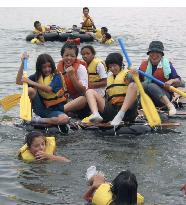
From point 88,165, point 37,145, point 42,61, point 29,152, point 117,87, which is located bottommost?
point 88,165

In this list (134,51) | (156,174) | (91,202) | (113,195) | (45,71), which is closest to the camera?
(113,195)

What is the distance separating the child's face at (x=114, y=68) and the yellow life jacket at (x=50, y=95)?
2.76ft

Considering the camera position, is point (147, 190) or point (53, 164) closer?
point (147, 190)

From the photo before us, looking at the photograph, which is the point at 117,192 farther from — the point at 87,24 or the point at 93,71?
the point at 87,24

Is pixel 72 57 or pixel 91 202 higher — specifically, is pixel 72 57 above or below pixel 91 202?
above

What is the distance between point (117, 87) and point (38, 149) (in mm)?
2066

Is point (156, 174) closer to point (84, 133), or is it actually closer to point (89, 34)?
point (84, 133)

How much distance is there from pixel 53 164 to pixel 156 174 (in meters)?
1.41

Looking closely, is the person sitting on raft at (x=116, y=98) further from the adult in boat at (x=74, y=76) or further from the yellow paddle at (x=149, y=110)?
the adult in boat at (x=74, y=76)

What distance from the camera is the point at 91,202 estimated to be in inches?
215

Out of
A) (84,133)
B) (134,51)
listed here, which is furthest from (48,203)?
(134,51)

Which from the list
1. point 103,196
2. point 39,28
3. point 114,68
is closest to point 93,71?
point 114,68

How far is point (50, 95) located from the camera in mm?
8250

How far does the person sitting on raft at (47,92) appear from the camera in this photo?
8.10 m
